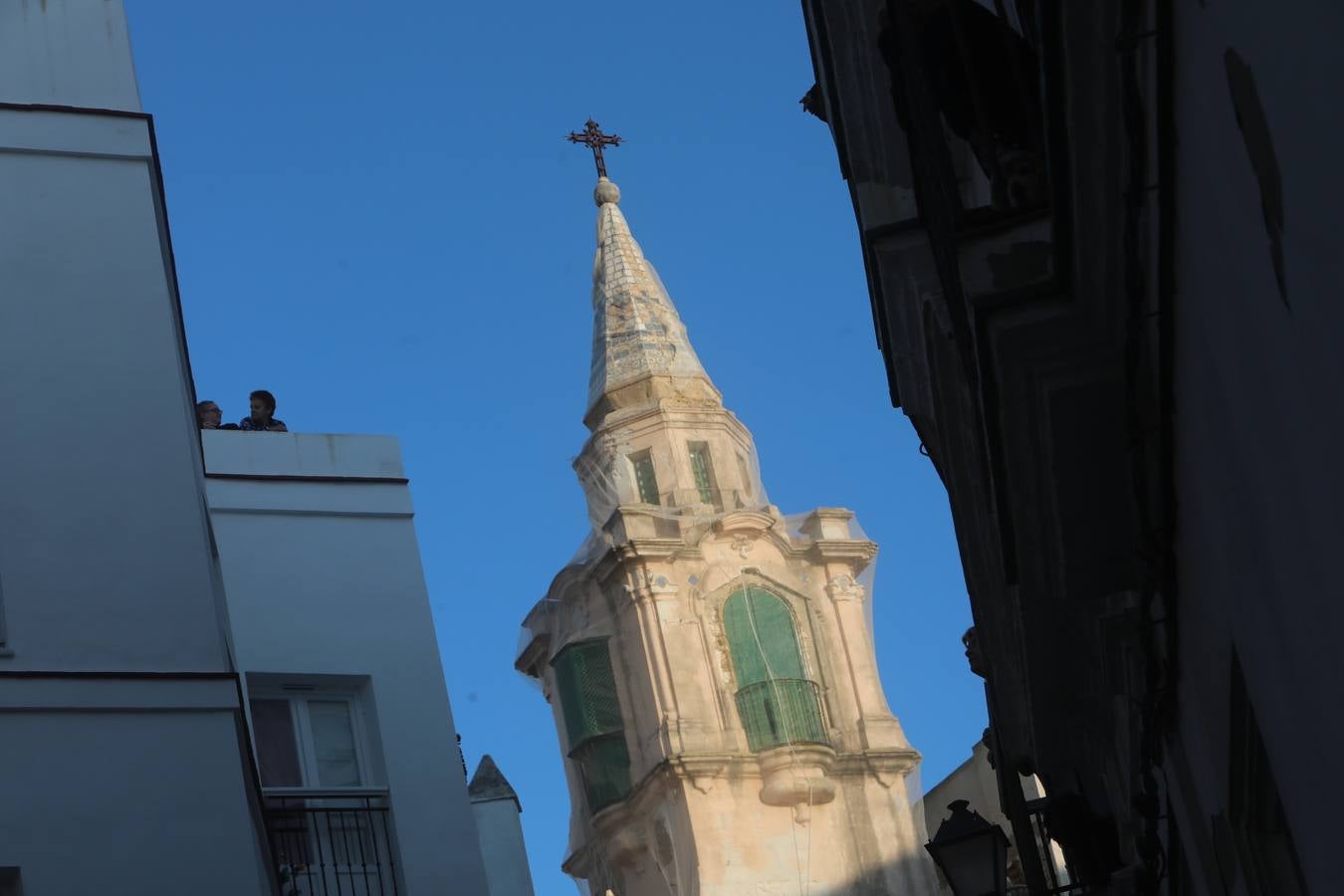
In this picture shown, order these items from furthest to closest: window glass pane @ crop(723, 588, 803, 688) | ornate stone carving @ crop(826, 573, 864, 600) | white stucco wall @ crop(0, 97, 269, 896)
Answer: ornate stone carving @ crop(826, 573, 864, 600) → window glass pane @ crop(723, 588, 803, 688) → white stucco wall @ crop(0, 97, 269, 896)

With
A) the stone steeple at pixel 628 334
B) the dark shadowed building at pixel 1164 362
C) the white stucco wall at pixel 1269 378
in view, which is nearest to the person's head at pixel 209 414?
the dark shadowed building at pixel 1164 362

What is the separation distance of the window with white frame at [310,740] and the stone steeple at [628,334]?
106 feet

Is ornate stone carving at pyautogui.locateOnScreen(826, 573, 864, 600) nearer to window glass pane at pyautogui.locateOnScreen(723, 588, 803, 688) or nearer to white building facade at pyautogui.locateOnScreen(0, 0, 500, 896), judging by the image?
window glass pane at pyautogui.locateOnScreen(723, 588, 803, 688)

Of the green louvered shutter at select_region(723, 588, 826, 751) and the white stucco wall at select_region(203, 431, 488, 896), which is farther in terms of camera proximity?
the green louvered shutter at select_region(723, 588, 826, 751)

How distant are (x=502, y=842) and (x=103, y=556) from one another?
802 cm

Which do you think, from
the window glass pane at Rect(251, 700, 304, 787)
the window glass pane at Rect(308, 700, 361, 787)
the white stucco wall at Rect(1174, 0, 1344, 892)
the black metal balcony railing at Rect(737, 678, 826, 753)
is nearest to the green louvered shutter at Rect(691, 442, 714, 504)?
the black metal balcony railing at Rect(737, 678, 826, 753)

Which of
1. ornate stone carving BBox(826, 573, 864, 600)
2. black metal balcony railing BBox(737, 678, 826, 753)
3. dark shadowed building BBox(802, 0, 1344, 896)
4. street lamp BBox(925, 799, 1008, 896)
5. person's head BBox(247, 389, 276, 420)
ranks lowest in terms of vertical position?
street lamp BBox(925, 799, 1008, 896)

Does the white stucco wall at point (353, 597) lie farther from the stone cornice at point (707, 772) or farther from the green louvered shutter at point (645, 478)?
the green louvered shutter at point (645, 478)

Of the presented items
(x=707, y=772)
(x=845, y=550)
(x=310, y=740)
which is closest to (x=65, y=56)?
A: (x=310, y=740)

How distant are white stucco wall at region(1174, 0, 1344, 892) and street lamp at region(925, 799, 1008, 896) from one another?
120 inches

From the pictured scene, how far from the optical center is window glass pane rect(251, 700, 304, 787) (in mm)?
14594

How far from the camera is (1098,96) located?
609 centimetres

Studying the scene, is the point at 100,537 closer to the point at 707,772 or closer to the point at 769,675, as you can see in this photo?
the point at 707,772

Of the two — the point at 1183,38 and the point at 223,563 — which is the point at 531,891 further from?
the point at 1183,38
